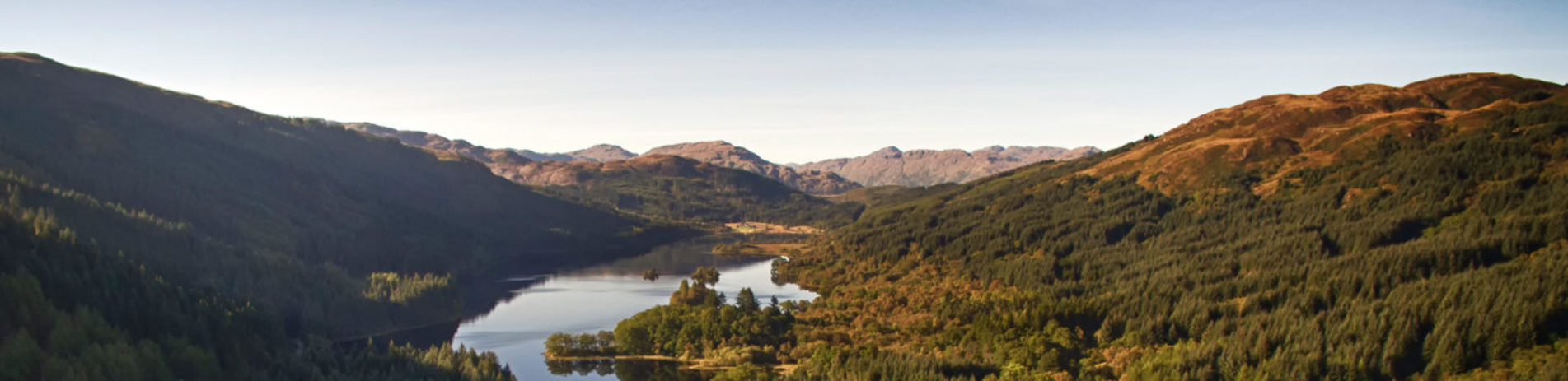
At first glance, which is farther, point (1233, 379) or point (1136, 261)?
point (1136, 261)

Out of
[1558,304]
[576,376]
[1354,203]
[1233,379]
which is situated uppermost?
[1354,203]

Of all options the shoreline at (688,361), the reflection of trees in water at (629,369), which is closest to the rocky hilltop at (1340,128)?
the shoreline at (688,361)

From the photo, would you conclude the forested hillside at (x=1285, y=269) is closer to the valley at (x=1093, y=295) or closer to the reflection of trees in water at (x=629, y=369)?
the valley at (x=1093, y=295)

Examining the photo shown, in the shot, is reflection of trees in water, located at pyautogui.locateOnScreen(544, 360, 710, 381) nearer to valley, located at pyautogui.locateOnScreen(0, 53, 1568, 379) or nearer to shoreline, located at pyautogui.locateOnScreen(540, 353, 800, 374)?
valley, located at pyautogui.locateOnScreen(0, 53, 1568, 379)

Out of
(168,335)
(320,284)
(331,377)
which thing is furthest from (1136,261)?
(320,284)

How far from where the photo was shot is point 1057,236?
180125 mm

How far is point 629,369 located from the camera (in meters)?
135

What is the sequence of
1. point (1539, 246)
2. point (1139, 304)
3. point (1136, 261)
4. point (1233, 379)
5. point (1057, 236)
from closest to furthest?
point (1233, 379)
point (1539, 246)
point (1139, 304)
point (1136, 261)
point (1057, 236)

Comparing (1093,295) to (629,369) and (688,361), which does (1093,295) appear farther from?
(629,369)

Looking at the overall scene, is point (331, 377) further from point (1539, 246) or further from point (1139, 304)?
point (1539, 246)

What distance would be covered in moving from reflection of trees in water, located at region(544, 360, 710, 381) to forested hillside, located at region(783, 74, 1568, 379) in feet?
59.9

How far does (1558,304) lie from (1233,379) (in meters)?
28.5

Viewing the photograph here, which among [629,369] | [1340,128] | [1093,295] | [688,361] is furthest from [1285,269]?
[629,369]

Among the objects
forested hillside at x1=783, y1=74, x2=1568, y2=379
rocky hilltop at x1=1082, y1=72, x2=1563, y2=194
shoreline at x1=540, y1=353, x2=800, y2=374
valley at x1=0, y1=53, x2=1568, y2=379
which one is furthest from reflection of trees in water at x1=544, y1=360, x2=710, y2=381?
rocky hilltop at x1=1082, y1=72, x2=1563, y2=194
